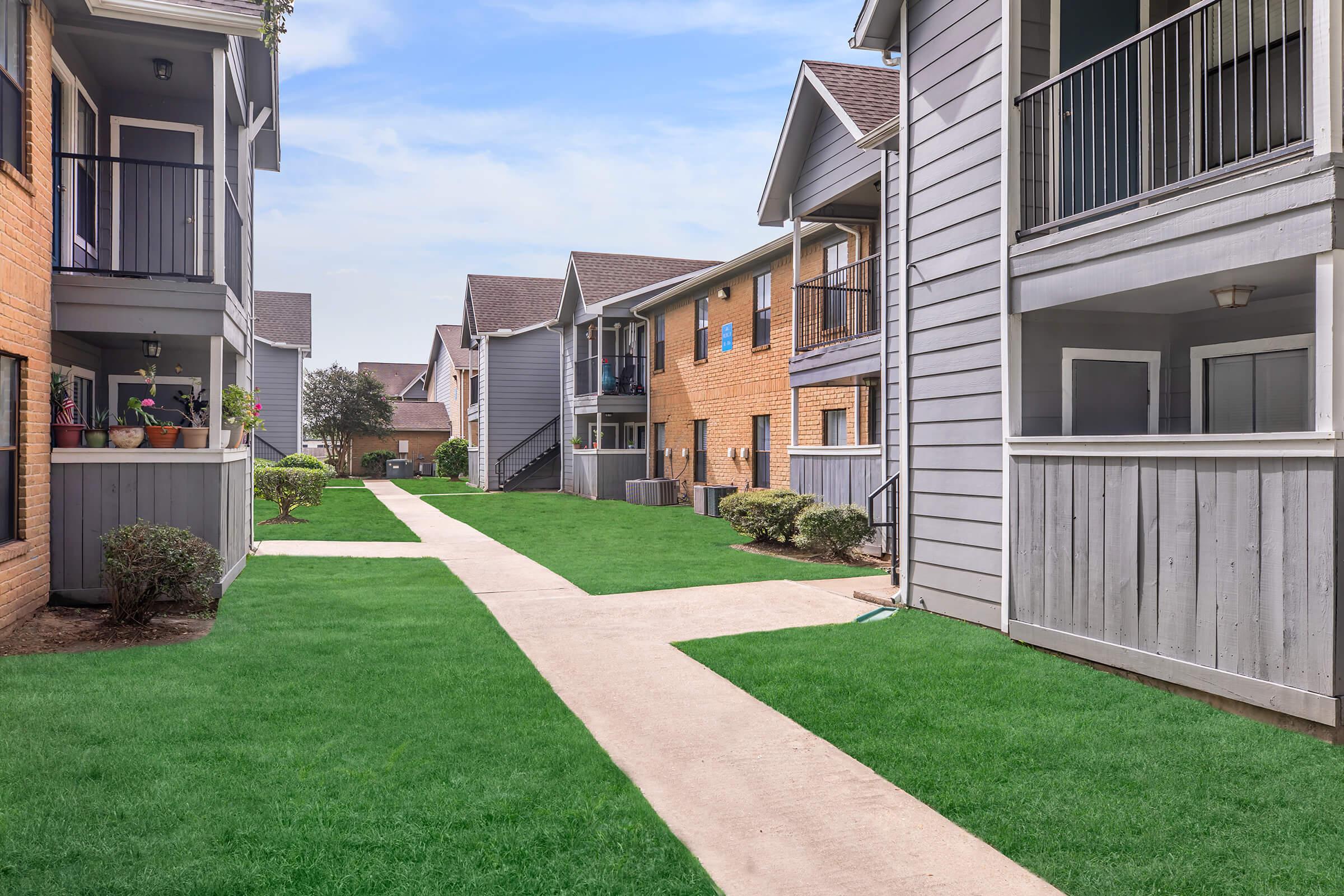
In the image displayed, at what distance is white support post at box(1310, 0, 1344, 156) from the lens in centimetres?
478

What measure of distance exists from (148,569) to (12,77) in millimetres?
4191

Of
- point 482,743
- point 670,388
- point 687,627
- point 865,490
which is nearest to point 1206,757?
point 482,743

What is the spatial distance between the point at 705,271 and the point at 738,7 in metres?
8.20

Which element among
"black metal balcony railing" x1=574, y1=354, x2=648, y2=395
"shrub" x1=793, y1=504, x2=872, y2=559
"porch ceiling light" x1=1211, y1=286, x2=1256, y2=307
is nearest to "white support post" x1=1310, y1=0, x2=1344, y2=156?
"porch ceiling light" x1=1211, y1=286, x2=1256, y2=307

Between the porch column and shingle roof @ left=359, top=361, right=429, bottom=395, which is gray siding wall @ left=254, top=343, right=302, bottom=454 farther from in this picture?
shingle roof @ left=359, top=361, right=429, bottom=395

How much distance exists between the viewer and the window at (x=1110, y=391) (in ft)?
24.2

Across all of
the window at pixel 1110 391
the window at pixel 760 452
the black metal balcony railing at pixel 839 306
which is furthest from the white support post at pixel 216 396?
the window at pixel 760 452

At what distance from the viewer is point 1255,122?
754cm

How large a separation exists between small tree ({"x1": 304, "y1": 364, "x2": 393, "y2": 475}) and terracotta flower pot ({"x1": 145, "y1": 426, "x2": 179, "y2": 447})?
35363 mm

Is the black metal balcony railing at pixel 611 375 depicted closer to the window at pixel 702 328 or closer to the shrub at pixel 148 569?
the window at pixel 702 328

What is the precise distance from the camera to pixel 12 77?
298 inches

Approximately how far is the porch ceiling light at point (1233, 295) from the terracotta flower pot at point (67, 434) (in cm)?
952

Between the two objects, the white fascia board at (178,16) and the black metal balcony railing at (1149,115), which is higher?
the white fascia board at (178,16)

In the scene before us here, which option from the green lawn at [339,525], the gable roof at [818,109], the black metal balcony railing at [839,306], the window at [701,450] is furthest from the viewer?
the window at [701,450]
